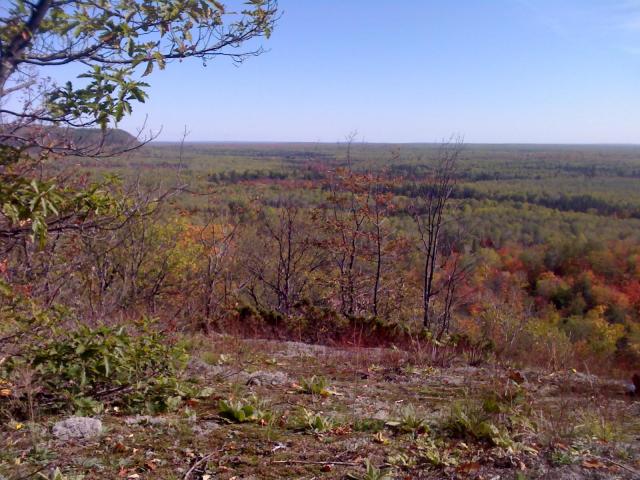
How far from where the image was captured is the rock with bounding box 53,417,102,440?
3.36 meters

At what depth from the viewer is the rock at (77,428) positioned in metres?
3.36

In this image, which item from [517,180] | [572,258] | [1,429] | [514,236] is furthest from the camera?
[517,180]

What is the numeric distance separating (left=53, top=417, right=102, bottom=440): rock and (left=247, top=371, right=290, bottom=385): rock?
1.70 meters

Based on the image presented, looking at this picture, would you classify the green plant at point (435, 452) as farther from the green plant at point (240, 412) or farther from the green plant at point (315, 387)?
the green plant at point (315, 387)

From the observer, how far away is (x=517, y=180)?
83062 millimetres

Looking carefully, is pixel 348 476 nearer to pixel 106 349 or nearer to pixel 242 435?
pixel 242 435

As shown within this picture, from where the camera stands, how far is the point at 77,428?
3.40m

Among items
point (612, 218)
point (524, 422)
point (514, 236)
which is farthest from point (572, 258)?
point (524, 422)

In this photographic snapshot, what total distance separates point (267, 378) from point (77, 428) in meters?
1.97

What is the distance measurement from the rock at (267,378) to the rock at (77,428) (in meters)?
1.70

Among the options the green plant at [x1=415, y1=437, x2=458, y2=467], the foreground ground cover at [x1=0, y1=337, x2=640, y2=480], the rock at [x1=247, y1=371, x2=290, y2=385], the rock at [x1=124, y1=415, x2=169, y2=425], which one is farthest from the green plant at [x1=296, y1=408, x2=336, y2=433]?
the rock at [x1=247, y1=371, x2=290, y2=385]

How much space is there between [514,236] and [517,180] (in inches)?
1358

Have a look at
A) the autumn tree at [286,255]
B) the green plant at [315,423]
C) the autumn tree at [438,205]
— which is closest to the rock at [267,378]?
the green plant at [315,423]

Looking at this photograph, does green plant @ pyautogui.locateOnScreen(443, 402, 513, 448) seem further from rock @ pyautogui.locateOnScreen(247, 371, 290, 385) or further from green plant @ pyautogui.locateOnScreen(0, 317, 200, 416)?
green plant @ pyautogui.locateOnScreen(0, 317, 200, 416)
